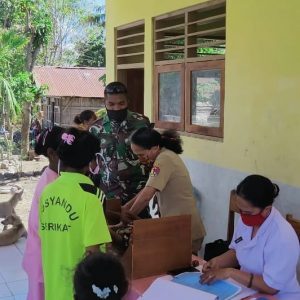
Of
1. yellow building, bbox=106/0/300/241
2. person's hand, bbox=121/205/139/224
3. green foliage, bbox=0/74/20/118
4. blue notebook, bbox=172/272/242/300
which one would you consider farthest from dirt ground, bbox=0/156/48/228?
blue notebook, bbox=172/272/242/300

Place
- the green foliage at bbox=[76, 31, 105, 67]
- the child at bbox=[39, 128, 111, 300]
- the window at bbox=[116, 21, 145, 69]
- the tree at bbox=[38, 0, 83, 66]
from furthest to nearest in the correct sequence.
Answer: the green foliage at bbox=[76, 31, 105, 67] < the tree at bbox=[38, 0, 83, 66] < the window at bbox=[116, 21, 145, 69] < the child at bbox=[39, 128, 111, 300]

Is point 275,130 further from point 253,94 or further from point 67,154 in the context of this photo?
point 67,154

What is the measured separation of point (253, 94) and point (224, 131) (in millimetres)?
473

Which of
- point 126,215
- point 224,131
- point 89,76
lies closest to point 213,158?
point 224,131

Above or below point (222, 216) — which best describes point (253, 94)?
above

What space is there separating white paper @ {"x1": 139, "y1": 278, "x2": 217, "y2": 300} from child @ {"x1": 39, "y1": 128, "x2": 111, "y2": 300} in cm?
31

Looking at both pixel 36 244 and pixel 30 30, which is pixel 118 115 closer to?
pixel 36 244

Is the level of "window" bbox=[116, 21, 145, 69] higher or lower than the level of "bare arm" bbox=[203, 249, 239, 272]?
higher

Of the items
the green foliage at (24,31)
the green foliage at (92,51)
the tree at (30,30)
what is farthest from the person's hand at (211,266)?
the green foliage at (92,51)

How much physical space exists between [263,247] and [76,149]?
91 centimetres

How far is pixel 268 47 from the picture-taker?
11.3ft

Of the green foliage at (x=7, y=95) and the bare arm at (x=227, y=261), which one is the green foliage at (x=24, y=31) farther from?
the bare arm at (x=227, y=261)

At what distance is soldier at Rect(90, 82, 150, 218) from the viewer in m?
3.41

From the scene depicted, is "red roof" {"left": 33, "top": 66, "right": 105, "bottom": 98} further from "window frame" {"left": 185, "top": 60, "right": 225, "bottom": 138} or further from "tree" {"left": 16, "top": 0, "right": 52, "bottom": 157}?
"window frame" {"left": 185, "top": 60, "right": 225, "bottom": 138}
